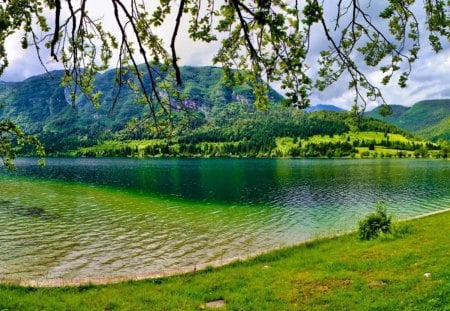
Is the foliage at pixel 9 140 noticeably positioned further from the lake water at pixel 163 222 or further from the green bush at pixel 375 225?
the green bush at pixel 375 225

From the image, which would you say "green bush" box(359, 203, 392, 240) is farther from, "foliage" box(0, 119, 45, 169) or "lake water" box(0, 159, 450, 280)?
"foliage" box(0, 119, 45, 169)

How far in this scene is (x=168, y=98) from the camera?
22.2 feet

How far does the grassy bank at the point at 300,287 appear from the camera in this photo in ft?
43.4

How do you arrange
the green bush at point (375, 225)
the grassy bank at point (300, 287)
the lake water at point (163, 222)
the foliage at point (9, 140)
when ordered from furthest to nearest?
the lake water at point (163, 222) < the green bush at point (375, 225) < the foliage at point (9, 140) < the grassy bank at point (300, 287)

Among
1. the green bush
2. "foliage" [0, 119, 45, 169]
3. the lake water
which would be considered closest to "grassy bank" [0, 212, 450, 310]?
the green bush

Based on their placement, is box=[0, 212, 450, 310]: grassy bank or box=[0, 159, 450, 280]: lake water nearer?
box=[0, 212, 450, 310]: grassy bank

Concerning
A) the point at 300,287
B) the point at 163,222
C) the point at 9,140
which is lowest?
the point at 163,222

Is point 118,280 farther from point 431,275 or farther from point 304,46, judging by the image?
point 304,46

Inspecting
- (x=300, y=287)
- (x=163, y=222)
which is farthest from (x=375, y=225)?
(x=163, y=222)

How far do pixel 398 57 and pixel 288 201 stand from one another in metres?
54.9

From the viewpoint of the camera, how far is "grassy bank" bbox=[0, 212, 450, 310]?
13219 mm

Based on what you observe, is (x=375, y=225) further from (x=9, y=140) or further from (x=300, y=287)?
(x=9, y=140)

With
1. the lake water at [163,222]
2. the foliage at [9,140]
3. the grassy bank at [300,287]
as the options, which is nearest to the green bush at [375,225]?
the grassy bank at [300,287]

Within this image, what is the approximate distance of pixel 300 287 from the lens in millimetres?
15461
